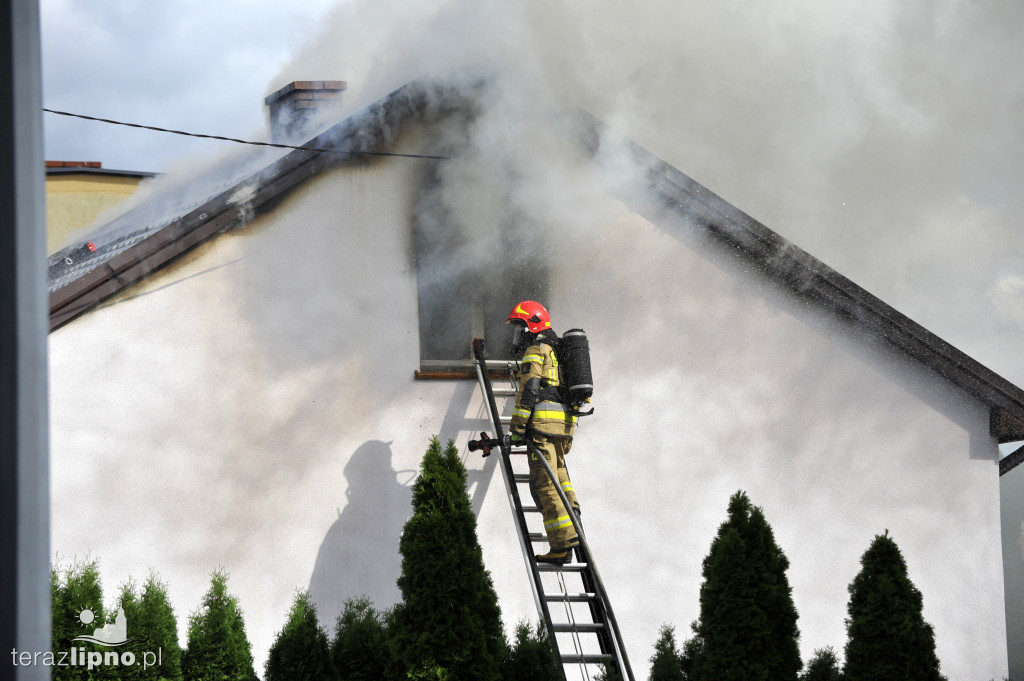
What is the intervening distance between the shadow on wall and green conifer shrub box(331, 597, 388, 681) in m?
0.71

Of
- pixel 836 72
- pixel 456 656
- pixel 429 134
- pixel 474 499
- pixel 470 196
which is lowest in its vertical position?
pixel 456 656

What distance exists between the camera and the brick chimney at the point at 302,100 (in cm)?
944

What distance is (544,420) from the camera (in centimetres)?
709

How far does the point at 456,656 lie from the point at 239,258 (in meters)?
3.23

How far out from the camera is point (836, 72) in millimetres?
8258

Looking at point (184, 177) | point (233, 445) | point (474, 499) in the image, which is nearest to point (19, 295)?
point (233, 445)

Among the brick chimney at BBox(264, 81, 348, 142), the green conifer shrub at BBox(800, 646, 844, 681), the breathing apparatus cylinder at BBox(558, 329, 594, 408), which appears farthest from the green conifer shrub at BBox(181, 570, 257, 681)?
the brick chimney at BBox(264, 81, 348, 142)

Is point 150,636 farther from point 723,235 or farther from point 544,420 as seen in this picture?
point 723,235

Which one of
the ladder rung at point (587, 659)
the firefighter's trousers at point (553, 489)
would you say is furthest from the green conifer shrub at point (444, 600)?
the firefighter's trousers at point (553, 489)

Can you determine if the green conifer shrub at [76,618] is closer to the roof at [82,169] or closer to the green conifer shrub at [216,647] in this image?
the green conifer shrub at [216,647]

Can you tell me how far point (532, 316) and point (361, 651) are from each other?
2560mm

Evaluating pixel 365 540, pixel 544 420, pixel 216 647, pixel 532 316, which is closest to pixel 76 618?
pixel 216 647

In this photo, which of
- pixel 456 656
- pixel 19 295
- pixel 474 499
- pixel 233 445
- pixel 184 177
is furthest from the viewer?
pixel 184 177

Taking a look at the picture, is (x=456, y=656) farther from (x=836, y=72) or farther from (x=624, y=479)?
(x=836, y=72)
